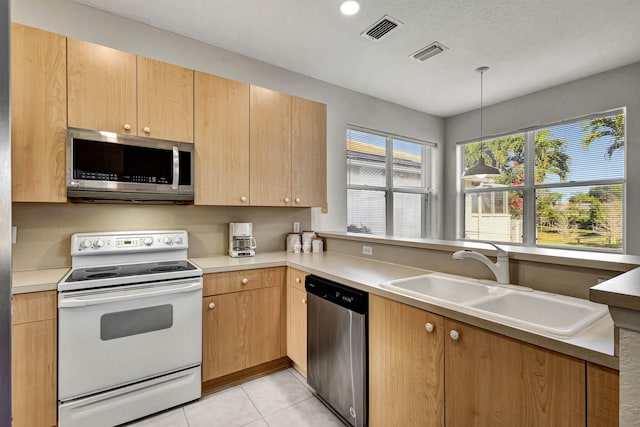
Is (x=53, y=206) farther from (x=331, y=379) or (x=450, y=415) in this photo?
(x=450, y=415)

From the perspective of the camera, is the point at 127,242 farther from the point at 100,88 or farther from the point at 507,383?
the point at 507,383

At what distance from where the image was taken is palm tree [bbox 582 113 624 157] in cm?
326

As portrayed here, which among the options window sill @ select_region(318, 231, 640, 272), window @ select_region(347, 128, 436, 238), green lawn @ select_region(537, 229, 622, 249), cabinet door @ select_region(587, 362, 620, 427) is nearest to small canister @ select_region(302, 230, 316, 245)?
window @ select_region(347, 128, 436, 238)

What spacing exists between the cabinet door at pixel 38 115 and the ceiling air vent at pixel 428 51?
9.22ft

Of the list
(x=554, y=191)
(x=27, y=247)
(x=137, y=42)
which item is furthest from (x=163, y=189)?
(x=554, y=191)

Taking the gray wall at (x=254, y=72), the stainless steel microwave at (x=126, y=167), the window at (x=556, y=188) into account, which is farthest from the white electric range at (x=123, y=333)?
the window at (x=556, y=188)

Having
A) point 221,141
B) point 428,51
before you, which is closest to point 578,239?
Answer: point 428,51

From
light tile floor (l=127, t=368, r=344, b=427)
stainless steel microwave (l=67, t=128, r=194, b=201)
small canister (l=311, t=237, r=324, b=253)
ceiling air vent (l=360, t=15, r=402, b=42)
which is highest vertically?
ceiling air vent (l=360, t=15, r=402, b=42)

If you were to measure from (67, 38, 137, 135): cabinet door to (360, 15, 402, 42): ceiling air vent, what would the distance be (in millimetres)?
1854

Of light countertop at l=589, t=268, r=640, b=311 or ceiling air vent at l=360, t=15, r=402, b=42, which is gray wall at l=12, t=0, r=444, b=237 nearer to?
ceiling air vent at l=360, t=15, r=402, b=42

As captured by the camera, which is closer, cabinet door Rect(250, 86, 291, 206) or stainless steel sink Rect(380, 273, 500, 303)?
stainless steel sink Rect(380, 273, 500, 303)

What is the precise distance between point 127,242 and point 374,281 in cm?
179

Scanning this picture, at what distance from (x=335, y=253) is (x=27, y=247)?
2.31m

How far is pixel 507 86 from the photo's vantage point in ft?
12.1
